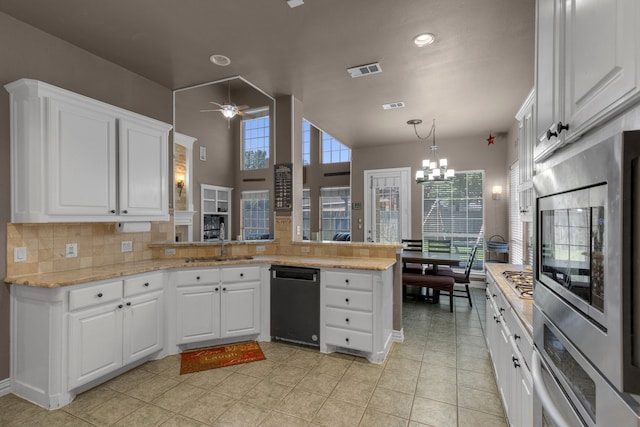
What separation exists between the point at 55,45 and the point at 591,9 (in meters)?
3.71

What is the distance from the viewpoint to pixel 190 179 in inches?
318

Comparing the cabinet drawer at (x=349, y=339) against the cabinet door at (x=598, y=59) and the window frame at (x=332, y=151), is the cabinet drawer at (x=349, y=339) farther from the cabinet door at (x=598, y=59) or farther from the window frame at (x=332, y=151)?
the window frame at (x=332, y=151)

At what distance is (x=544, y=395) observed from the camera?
1.04 meters

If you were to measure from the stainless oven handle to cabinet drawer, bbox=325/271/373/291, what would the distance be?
181cm

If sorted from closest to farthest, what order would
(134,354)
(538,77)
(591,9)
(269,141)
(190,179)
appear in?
(591,9) < (538,77) < (134,354) < (190,179) < (269,141)

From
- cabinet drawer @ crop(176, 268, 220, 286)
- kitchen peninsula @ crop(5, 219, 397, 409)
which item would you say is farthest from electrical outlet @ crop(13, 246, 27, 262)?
cabinet drawer @ crop(176, 268, 220, 286)

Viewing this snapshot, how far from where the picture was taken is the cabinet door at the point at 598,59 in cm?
66

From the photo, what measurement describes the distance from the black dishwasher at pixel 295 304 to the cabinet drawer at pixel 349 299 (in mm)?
140

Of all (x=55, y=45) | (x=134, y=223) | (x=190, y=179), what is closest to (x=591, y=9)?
(x=134, y=223)

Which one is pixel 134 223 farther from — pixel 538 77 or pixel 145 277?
pixel 538 77

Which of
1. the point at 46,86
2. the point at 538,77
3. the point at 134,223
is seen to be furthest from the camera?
the point at 134,223

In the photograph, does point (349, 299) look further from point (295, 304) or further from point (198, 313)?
point (198, 313)

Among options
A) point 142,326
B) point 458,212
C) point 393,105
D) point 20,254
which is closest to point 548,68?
point 142,326

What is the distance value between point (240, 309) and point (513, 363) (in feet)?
8.08
